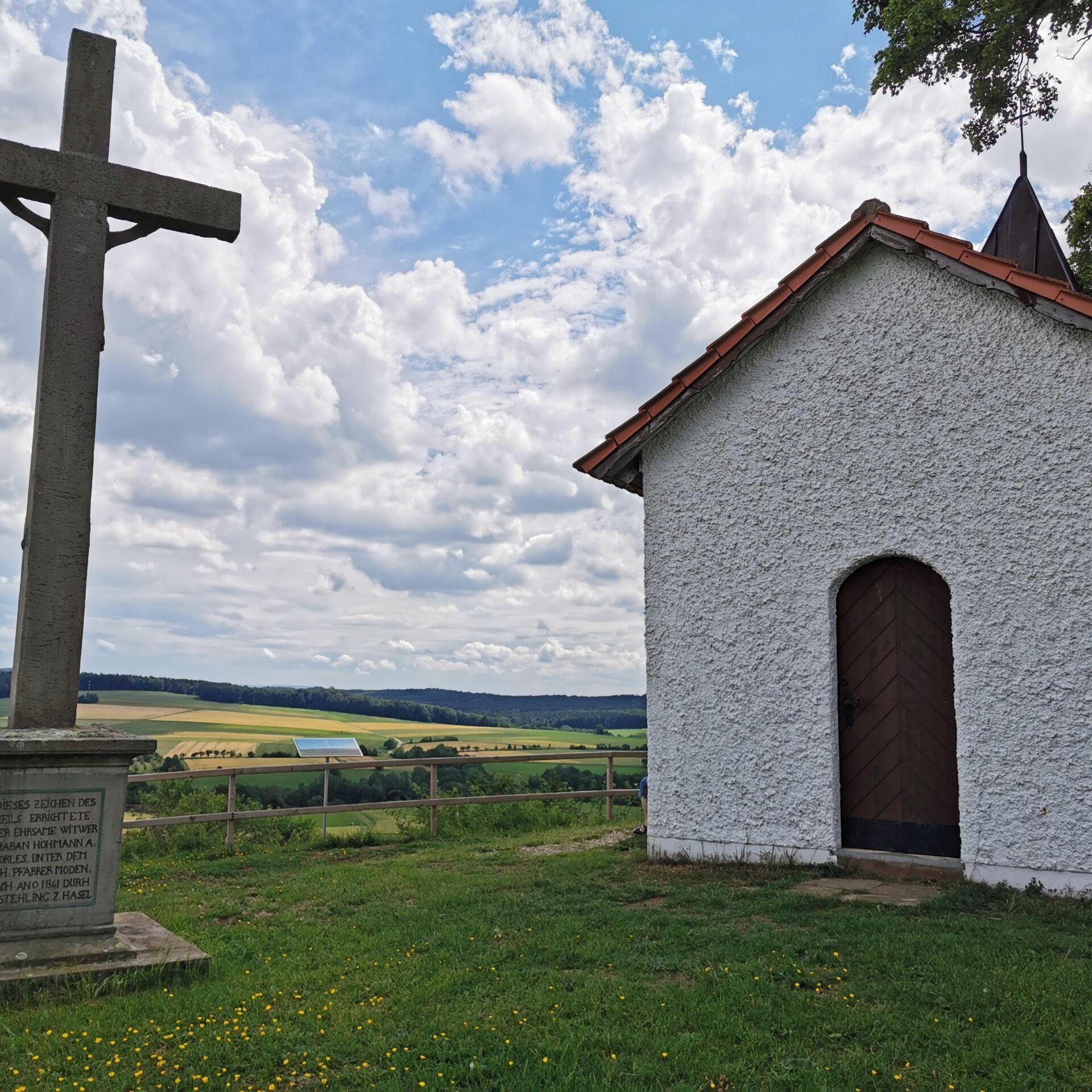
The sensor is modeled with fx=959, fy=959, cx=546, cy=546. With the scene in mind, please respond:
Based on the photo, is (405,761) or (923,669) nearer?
(923,669)

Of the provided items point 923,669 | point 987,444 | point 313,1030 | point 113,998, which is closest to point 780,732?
point 923,669

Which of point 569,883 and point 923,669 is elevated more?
point 923,669

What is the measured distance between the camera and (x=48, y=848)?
5348 mm

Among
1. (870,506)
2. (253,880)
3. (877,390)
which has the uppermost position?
(877,390)

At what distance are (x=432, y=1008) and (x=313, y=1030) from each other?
58 centimetres

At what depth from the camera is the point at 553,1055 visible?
13.5 ft

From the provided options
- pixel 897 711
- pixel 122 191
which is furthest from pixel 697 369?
pixel 122 191

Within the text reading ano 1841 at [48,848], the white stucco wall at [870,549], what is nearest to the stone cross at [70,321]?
the text reading ano 1841 at [48,848]

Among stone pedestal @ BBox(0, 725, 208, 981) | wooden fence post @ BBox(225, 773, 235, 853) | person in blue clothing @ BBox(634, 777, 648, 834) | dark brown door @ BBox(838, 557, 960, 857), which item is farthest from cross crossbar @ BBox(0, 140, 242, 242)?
person in blue clothing @ BBox(634, 777, 648, 834)

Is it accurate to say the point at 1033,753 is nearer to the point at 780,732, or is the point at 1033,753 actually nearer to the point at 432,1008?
the point at 780,732

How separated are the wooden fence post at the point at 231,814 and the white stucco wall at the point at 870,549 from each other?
4.57 meters

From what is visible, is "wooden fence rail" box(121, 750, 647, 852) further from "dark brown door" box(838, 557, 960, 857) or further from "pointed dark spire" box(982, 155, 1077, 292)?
"pointed dark spire" box(982, 155, 1077, 292)

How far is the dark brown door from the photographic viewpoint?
7.85 meters

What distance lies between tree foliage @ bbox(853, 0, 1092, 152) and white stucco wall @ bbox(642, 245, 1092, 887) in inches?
254
